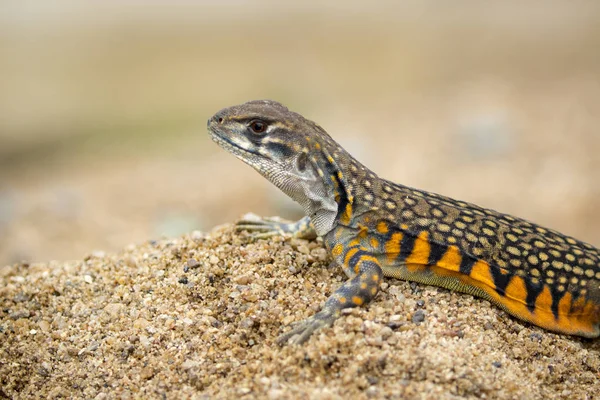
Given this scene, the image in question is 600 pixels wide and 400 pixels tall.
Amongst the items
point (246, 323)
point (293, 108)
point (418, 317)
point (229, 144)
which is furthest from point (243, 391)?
point (293, 108)

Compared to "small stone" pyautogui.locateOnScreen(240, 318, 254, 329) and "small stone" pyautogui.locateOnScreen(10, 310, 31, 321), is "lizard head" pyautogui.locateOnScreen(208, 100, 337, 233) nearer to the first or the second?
"small stone" pyautogui.locateOnScreen(240, 318, 254, 329)

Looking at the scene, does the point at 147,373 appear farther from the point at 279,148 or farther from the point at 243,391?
the point at 279,148

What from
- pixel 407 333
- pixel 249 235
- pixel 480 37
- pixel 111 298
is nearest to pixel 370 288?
pixel 407 333

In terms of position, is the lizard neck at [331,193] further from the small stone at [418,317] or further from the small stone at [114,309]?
the small stone at [114,309]

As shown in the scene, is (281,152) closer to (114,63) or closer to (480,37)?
(114,63)

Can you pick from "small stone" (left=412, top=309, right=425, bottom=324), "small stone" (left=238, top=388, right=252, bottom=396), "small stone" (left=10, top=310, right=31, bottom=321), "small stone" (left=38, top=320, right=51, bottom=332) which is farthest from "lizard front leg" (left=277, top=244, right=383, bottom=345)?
"small stone" (left=10, top=310, right=31, bottom=321)
